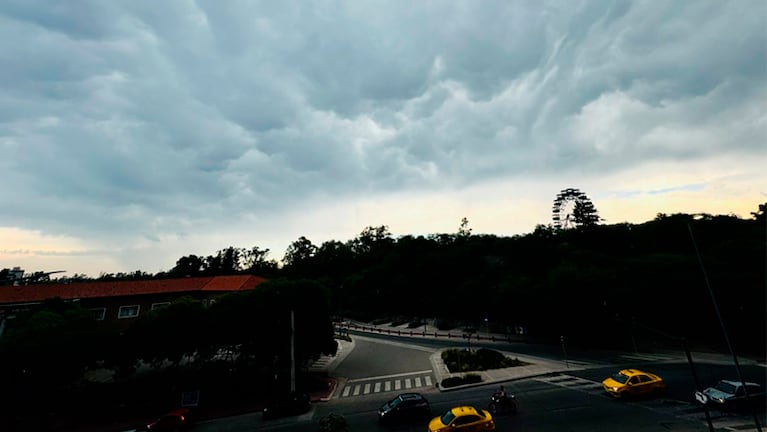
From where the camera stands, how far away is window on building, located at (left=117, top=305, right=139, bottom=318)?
48.1 metres

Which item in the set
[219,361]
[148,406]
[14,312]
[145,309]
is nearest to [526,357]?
[219,361]

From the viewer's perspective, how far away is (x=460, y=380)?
1266 inches

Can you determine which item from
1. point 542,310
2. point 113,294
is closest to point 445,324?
point 542,310

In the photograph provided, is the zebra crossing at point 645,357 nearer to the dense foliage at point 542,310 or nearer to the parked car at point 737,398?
the dense foliage at point 542,310

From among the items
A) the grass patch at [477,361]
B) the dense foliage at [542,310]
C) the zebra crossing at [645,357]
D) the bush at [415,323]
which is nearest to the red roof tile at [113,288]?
the dense foliage at [542,310]

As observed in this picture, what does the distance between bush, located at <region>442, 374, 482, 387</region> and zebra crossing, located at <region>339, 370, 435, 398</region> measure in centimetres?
186

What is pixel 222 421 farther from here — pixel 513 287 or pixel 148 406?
pixel 513 287

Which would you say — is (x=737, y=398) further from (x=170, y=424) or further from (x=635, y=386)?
(x=170, y=424)

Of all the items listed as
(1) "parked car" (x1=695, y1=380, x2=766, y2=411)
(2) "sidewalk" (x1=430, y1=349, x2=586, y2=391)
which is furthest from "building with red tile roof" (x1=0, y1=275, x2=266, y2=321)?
(1) "parked car" (x1=695, y1=380, x2=766, y2=411)

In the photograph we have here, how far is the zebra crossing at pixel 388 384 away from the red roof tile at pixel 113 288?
104 feet

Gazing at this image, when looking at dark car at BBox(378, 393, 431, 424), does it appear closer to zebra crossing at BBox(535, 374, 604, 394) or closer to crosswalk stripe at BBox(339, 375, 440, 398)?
crosswalk stripe at BBox(339, 375, 440, 398)

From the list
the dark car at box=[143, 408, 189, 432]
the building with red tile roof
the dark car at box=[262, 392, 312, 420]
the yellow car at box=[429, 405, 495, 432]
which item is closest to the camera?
the yellow car at box=[429, 405, 495, 432]

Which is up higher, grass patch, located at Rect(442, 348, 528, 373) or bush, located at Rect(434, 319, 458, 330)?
bush, located at Rect(434, 319, 458, 330)

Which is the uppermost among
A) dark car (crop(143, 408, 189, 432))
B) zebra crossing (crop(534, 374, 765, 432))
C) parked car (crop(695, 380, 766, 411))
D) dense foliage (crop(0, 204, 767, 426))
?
dense foliage (crop(0, 204, 767, 426))
